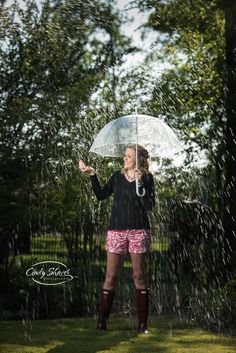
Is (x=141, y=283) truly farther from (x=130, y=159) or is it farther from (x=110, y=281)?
(x=130, y=159)

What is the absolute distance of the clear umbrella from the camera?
23.6 feet

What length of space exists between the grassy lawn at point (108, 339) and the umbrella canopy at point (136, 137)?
6.46 ft

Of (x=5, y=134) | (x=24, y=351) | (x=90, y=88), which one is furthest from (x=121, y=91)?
(x=24, y=351)

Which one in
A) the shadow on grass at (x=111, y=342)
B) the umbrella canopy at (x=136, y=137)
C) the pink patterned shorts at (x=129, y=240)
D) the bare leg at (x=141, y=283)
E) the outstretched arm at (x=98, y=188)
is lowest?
the shadow on grass at (x=111, y=342)

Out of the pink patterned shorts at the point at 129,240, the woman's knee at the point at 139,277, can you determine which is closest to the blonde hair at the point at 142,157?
the pink patterned shorts at the point at 129,240

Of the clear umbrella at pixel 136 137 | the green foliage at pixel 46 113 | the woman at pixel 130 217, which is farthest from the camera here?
the green foliage at pixel 46 113

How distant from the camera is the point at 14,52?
40.8ft

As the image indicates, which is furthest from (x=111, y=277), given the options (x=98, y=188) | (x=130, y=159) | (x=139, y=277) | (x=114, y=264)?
(x=130, y=159)

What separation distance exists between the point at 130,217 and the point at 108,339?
1359 mm

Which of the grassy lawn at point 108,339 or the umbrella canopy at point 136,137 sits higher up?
the umbrella canopy at point 136,137

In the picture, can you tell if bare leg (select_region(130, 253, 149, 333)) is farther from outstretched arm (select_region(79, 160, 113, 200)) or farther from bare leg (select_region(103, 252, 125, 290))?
outstretched arm (select_region(79, 160, 113, 200))

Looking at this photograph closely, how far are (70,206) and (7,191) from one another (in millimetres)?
1220

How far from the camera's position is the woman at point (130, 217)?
653cm

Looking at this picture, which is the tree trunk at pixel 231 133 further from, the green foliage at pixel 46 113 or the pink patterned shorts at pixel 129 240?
the pink patterned shorts at pixel 129 240
